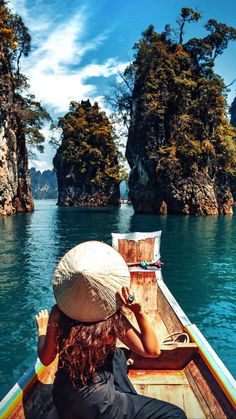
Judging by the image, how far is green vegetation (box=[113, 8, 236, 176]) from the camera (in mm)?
45562

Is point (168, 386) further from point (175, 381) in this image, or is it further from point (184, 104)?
point (184, 104)

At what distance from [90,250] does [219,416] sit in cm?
242

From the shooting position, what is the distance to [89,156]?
6988 cm

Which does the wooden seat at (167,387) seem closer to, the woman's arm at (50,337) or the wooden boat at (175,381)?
the wooden boat at (175,381)

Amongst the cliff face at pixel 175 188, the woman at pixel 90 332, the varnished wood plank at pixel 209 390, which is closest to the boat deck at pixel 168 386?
the varnished wood plank at pixel 209 390

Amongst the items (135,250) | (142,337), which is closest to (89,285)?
(142,337)

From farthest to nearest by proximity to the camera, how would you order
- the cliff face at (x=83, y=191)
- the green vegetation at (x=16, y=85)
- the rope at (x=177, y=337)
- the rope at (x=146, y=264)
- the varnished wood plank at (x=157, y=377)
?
1. the cliff face at (x=83, y=191)
2. the green vegetation at (x=16, y=85)
3. the rope at (x=146, y=264)
4. the rope at (x=177, y=337)
5. the varnished wood plank at (x=157, y=377)

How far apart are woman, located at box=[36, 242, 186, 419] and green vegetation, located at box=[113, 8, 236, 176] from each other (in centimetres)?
4307

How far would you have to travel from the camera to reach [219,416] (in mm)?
3469

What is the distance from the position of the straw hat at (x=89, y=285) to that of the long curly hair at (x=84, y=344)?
8 centimetres

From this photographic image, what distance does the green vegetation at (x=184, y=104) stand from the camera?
45.6 metres

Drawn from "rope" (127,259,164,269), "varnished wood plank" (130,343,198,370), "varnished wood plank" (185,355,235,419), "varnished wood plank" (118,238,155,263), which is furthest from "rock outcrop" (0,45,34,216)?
"varnished wood plank" (185,355,235,419)

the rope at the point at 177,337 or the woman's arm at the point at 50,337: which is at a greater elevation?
the woman's arm at the point at 50,337

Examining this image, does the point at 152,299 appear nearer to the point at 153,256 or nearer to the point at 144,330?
the point at 153,256
